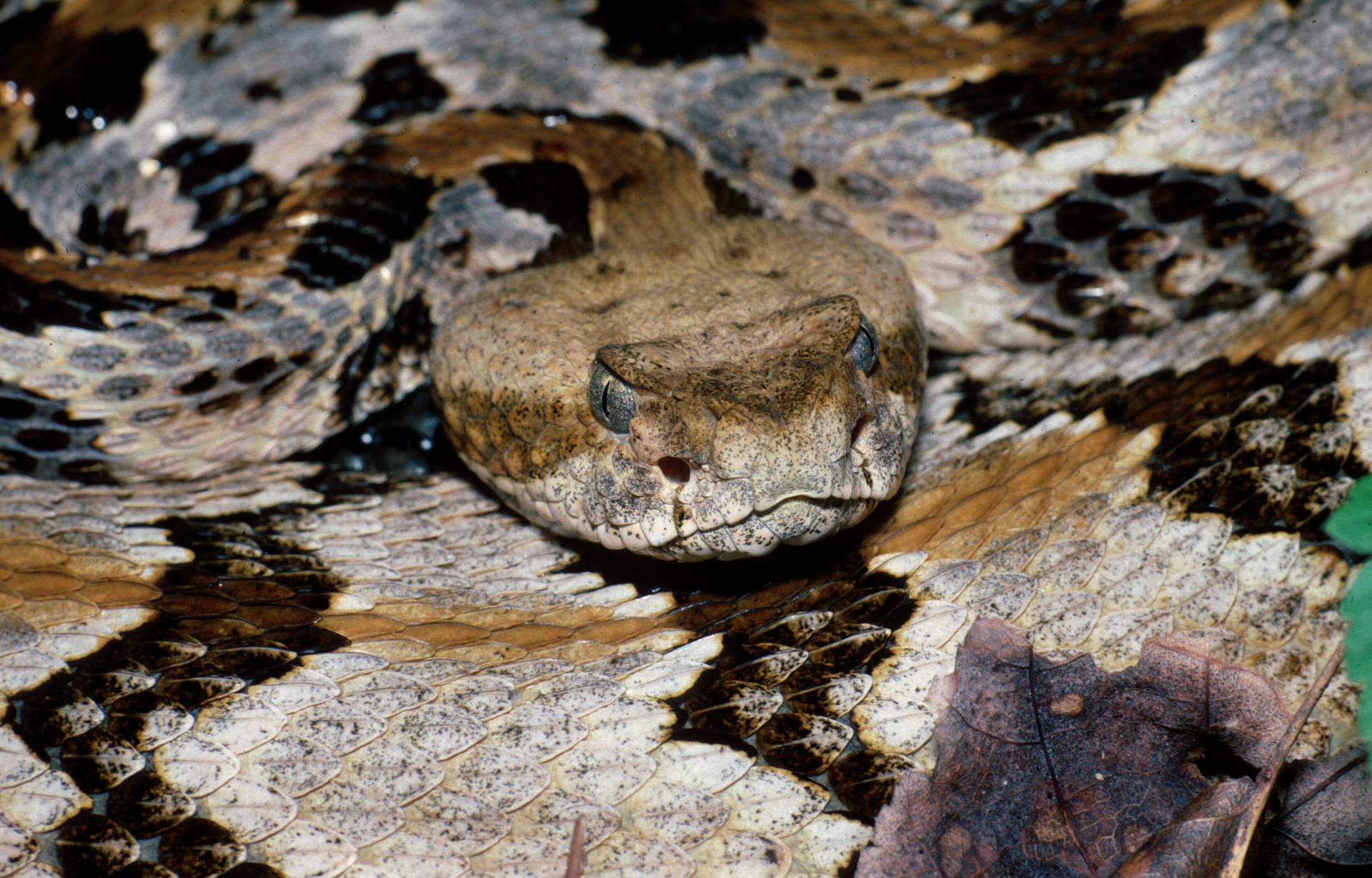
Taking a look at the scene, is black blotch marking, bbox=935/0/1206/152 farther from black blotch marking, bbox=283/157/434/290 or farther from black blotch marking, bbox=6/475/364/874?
black blotch marking, bbox=6/475/364/874

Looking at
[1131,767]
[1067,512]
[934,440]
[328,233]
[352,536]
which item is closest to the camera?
[1131,767]

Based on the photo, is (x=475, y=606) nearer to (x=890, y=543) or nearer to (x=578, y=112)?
(x=890, y=543)

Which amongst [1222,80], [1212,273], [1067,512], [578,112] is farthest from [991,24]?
[1067,512]

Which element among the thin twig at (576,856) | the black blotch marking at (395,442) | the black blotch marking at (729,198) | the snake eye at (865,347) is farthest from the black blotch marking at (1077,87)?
the thin twig at (576,856)

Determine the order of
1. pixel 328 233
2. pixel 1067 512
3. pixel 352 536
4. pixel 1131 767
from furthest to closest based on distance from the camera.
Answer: pixel 328 233
pixel 352 536
pixel 1067 512
pixel 1131 767

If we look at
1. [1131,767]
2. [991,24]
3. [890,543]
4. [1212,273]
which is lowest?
[1131,767]

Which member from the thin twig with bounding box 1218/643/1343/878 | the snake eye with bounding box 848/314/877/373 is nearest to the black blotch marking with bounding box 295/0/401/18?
the snake eye with bounding box 848/314/877/373

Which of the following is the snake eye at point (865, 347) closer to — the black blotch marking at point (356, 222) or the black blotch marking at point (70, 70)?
the black blotch marking at point (356, 222)
